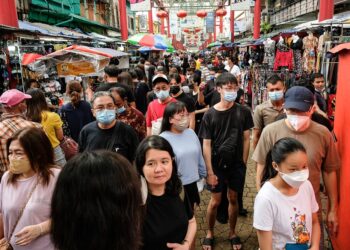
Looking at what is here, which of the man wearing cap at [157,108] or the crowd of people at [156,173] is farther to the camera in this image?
the man wearing cap at [157,108]

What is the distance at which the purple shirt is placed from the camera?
93.7 inches

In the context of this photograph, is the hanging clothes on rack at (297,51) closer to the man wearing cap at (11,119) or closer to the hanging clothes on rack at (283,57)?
the hanging clothes on rack at (283,57)

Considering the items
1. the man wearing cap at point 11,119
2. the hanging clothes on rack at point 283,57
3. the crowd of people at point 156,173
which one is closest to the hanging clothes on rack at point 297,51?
the hanging clothes on rack at point 283,57

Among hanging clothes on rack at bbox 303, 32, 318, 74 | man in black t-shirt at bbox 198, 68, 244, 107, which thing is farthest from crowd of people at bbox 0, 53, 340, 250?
hanging clothes on rack at bbox 303, 32, 318, 74

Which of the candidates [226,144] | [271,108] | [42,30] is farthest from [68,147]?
[42,30]

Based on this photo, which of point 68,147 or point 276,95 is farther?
point 68,147

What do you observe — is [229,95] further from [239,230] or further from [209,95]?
[209,95]

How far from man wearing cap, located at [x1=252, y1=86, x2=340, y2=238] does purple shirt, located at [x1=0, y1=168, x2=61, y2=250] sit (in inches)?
70.5

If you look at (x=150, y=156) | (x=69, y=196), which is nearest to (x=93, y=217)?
(x=69, y=196)

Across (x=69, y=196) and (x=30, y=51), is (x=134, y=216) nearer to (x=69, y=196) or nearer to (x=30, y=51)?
(x=69, y=196)

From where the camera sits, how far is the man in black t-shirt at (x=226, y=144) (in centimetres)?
370

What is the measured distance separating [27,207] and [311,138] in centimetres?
229

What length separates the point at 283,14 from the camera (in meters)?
22.2

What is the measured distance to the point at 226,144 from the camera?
12.1 ft
